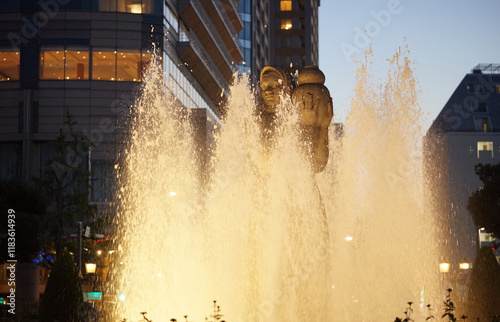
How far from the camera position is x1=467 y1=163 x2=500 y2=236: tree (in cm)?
4831

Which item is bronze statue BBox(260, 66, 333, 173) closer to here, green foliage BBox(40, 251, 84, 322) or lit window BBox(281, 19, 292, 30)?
green foliage BBox(40, 251, 84, 322)

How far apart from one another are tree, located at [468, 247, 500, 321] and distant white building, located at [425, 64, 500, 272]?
5556cm

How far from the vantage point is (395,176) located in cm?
2577

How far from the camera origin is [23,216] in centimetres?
2564

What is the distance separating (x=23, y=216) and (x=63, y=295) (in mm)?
A: 9911

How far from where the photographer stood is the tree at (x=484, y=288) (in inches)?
651

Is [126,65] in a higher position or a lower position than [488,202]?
higher

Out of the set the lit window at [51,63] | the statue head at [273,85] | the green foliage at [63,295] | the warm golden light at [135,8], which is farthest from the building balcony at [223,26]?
the statue head at [273,85]

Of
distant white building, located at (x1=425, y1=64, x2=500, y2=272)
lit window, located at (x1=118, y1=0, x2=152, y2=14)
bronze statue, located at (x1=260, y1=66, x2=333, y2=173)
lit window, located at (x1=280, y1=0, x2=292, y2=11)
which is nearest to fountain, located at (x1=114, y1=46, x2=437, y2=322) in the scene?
bronze statue, located at (x1=260, y1=66, x2=333, y2=173)

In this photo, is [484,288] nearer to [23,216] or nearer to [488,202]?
[23,216]

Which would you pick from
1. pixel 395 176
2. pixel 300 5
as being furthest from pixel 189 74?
pixel 300 5

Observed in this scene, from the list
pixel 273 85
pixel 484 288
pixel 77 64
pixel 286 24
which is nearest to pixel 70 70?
pixel 77 64

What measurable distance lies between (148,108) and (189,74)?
18.8 ft

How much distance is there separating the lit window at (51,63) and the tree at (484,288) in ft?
97.8
